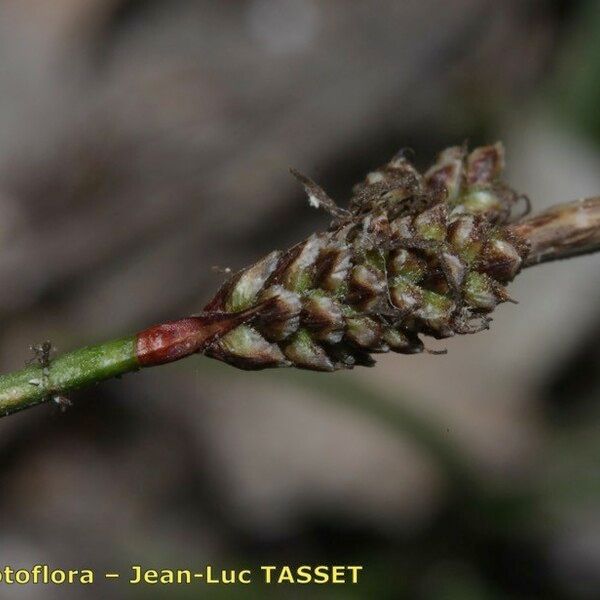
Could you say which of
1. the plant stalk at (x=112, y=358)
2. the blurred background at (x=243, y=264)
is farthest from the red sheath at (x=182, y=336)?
the blurred background at (x=243, y=264)

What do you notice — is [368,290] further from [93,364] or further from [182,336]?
[93,364]

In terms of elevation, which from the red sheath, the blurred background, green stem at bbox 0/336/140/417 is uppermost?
the blurred background

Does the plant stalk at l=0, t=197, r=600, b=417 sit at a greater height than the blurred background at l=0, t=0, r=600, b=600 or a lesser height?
lesser

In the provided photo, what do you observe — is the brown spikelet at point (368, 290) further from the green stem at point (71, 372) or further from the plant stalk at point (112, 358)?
the green stem at point (71, 372)

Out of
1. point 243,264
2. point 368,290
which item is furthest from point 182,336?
point 243,264

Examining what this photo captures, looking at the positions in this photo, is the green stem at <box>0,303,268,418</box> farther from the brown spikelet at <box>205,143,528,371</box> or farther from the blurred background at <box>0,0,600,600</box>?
the blurred background at <box>0,0,600,600</box>

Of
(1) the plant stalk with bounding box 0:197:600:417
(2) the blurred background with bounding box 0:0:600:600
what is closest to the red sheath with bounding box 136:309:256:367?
(1) the plant stalk with bounding box 0:197:600:417

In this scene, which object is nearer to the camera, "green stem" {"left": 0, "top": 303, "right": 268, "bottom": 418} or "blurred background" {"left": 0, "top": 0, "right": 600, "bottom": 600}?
"green stem" {"left": 0, "top": 303, "right": 268, "bottom": 418}
